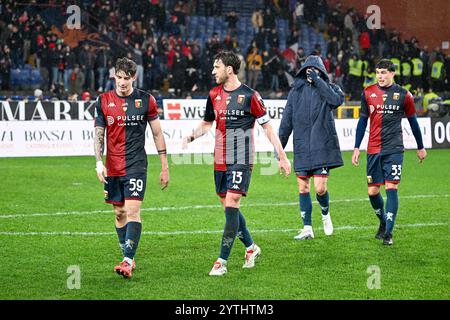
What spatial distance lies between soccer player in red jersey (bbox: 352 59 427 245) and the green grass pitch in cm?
58

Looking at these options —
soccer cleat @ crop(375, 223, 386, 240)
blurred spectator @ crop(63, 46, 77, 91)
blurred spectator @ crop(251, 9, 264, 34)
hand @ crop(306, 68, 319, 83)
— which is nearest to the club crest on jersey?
hand @ crop(306, 68, 319, 83)

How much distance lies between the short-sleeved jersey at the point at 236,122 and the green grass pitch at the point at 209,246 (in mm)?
1152

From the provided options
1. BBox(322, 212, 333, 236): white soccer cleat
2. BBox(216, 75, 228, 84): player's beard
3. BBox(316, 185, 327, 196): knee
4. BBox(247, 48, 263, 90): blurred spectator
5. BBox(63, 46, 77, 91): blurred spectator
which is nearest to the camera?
BBox(216, 75, 228, 84): player's beard

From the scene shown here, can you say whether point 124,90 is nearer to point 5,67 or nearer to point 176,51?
point 5,67

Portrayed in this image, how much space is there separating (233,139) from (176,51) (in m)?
22.7

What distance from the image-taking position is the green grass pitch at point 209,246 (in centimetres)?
786

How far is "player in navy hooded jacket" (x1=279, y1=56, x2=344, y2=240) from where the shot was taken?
1077 cm

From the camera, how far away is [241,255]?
977cm

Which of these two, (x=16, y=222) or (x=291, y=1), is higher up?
(x=291, y=1)

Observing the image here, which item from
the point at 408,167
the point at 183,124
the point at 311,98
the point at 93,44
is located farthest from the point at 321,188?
the point at 93,44

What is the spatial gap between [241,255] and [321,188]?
172 centimetres

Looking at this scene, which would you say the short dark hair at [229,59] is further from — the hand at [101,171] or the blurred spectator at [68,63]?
the blurred spectator at [68,63]

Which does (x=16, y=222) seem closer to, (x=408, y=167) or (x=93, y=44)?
(x=408, y=167)

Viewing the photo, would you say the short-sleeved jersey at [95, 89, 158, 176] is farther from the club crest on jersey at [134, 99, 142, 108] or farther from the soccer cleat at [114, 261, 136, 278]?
the soccer cleat at [114, 261, 136, 278]
